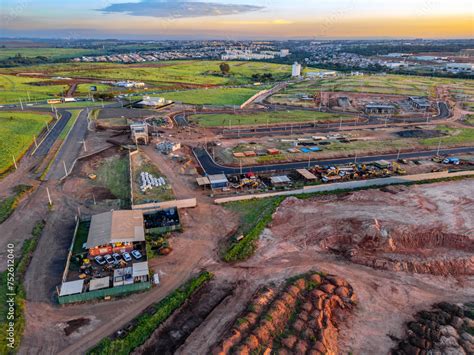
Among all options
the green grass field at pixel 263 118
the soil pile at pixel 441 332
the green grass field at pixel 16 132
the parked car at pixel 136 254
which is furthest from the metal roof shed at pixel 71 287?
the green grass field at pixel 263 118

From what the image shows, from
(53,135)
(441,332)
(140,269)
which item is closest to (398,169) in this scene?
(441,332)

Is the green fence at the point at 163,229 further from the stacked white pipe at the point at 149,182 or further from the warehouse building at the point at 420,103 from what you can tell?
the warehouse building at the point at 420,103

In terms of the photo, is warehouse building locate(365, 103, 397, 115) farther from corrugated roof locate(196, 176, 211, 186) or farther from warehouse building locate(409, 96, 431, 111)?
corrugated roof locate(196, 176, 211, 186)

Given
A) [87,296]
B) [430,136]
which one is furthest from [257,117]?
[87,296]

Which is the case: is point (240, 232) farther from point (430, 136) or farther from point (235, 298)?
point (430, 136)

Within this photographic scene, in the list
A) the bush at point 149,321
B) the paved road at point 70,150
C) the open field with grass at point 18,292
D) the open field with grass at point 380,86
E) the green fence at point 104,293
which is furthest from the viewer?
the open field with grass at point 380,86

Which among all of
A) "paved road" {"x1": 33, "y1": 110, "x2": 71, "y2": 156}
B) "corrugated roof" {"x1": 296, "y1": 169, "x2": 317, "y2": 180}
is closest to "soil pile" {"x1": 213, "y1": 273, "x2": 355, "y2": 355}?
"corrugated roof" {"x1": 296, "y1": 169, "x2": 317, "y2": 180}
